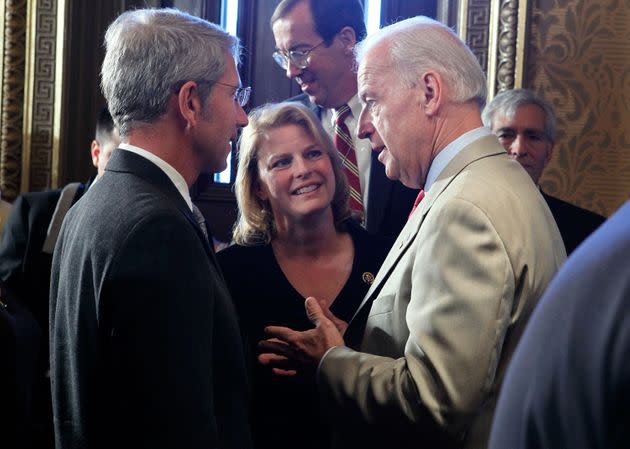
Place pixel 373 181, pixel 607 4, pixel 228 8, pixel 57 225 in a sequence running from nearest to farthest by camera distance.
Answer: pixel 373 181
pixel 57 225
pixel 607 4
pixel 228 8

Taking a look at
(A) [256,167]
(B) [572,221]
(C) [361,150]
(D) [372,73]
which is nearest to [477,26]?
(B) [572,221]

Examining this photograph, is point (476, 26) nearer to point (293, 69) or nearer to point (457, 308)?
point (293, 69)

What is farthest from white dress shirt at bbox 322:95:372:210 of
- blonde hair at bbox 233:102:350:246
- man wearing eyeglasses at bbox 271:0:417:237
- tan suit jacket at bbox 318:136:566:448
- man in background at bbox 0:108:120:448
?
tan suit jacket at bbox 318:136:566:448

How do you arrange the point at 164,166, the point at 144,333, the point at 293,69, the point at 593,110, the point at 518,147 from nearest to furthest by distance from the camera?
the point at 144,333 < the point at 164,166 < the point at 293,69 < the point at 518,147 < the point at 593,110

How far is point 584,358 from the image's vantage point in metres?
0.59

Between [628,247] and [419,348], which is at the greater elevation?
[628,247]

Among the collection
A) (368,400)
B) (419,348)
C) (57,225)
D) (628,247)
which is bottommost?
(57,225)

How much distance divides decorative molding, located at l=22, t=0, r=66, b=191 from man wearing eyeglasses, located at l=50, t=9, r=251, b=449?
2556mm

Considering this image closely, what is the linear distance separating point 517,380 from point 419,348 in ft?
3.31

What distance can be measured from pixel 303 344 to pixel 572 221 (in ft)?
5.55

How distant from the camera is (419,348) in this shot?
164cm

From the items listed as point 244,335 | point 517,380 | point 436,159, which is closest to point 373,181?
point 244,335

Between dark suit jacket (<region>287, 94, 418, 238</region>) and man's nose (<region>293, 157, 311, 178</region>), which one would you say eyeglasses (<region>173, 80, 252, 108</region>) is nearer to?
man's nose (<region>293, 157, 311, 178</region>)

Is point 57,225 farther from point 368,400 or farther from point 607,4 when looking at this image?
point 607,4
